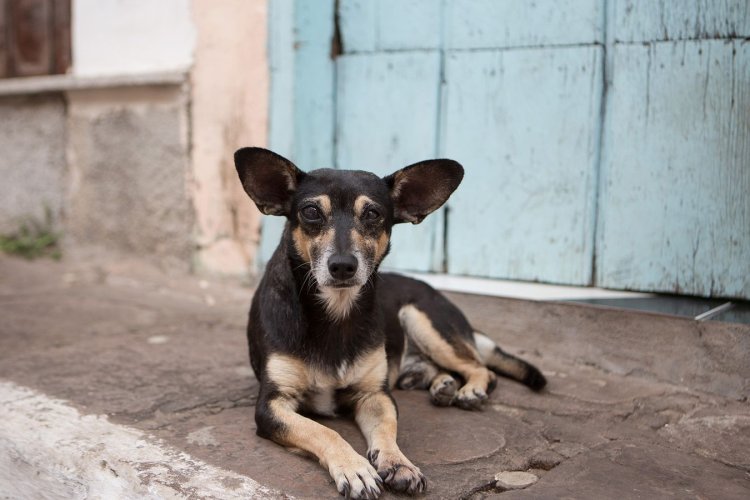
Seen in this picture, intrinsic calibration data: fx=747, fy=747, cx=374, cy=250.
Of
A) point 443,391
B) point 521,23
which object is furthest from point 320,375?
point 521,23

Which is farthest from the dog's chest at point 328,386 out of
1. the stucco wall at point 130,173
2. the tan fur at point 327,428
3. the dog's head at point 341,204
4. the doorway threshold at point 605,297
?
the stucco wall at point 130,173

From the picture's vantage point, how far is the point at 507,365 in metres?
3.45

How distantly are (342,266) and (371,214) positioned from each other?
270 millimetres

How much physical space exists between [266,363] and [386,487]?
27.7 inches

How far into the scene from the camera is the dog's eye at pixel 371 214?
264cm

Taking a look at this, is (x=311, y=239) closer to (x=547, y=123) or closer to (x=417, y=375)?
(x=417, y=375)

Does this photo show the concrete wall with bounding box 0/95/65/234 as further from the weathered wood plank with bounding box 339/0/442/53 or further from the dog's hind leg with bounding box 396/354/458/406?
the dog's hind leg with bounding box 396/354/458/406

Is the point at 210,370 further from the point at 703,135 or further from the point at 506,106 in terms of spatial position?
the point at 703,135

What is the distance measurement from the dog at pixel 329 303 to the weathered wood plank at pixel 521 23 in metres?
1.53

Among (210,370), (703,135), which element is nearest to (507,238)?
(703,135)

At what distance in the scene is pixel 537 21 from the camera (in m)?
3.92

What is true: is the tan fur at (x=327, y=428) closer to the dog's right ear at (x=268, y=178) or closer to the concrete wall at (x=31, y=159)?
the dog's right ear at (x=268, y=178)

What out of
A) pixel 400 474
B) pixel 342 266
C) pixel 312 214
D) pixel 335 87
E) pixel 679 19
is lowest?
pixel 400 474

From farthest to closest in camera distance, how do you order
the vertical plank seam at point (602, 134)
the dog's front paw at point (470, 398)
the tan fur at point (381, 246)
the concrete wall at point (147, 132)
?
1. the concrete wall at point (147, 132)
2. the vertical plank seam at point (602, 134)
3. the dog's front paw at point (470, 398)
4. the tan fur at point (381, 246)
